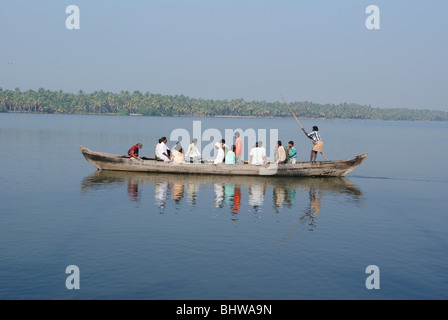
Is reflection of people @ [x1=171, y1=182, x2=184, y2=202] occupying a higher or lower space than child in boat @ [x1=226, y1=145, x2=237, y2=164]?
lower

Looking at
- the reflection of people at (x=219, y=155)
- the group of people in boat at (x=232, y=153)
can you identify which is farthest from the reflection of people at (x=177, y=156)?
the reflection of people at (x=219, y=155)

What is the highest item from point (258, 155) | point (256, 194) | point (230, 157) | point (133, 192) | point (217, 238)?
point (258, 155)

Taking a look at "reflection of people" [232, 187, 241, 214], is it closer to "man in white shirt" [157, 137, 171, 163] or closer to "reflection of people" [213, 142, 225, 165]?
"reflection of people" [213, 142, 225, 165]

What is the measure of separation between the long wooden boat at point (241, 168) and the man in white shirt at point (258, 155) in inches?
10.6

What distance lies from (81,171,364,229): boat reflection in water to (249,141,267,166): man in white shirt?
31.0 inches

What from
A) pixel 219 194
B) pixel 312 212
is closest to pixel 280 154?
pixel 219 194

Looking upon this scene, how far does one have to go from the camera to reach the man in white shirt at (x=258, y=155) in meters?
22.9

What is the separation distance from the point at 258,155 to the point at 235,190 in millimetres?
3528

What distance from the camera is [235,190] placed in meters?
20.1

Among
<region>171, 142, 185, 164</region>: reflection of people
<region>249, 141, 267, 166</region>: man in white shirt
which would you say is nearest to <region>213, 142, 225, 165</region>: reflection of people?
<region>249, 141, 267, 166</region>: man in white shirt

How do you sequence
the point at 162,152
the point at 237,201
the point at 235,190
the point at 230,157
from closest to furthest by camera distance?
the point at 237,201 < the point at 235,190 < the point at 230,157 < the point at 162,152

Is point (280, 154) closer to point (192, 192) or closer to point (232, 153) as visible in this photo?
point (232, 153)

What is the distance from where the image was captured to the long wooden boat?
909 inches
